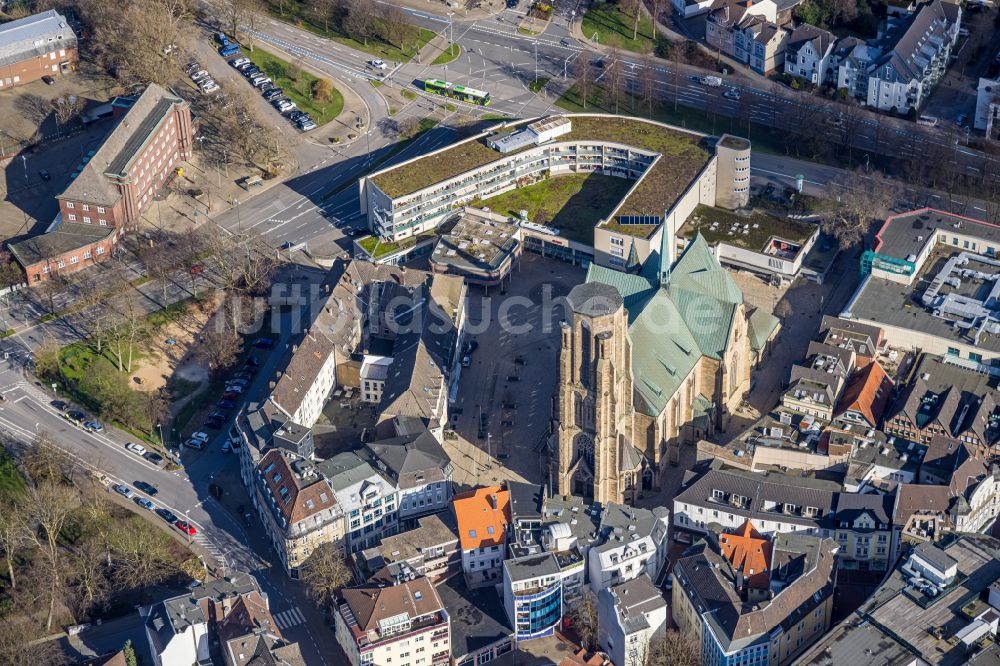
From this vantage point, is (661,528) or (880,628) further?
(661,528)

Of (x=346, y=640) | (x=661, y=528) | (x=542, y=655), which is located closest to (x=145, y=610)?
(x=346, y=640)

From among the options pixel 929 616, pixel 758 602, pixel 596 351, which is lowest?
pixel 758 602

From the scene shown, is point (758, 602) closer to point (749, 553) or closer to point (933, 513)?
point (749, 553)

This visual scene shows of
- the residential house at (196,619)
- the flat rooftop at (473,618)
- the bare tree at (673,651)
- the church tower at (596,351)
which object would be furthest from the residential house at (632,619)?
the residential house at (196,619)

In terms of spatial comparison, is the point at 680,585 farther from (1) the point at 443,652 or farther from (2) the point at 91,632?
(2) the point at 91,632

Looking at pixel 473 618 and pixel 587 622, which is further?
pixel 473 618

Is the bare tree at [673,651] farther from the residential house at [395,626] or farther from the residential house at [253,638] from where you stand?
the residential house at [253,638]

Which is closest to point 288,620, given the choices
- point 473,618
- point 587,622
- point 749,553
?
point 473,618
